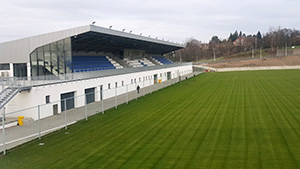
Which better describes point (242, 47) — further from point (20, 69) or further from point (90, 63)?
point (20, 69)

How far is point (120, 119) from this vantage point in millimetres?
19875

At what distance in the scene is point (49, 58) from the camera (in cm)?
2769

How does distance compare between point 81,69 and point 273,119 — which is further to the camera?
point 81,69

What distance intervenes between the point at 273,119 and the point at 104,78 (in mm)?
19973

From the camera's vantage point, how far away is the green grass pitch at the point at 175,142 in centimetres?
1105

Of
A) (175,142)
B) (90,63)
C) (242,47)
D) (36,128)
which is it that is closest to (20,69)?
(90,63)

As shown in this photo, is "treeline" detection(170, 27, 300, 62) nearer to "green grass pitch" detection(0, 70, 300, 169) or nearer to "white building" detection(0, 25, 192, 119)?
"white building" detection(0, 25, 192, 119)

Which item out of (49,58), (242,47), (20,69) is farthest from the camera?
(242,47)

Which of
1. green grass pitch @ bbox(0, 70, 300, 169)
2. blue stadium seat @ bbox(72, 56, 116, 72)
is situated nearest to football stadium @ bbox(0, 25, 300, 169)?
green grass pitch @ bbox(0, 70, 300, 169)

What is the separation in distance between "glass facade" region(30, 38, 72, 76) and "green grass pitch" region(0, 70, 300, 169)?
9.29 m

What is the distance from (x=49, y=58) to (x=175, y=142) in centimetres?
1883

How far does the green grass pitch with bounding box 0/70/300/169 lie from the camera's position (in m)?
11.0

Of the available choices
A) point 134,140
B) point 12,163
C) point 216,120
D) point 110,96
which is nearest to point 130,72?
point 110,96

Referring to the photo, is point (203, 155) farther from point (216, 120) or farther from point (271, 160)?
point (216, 120)
